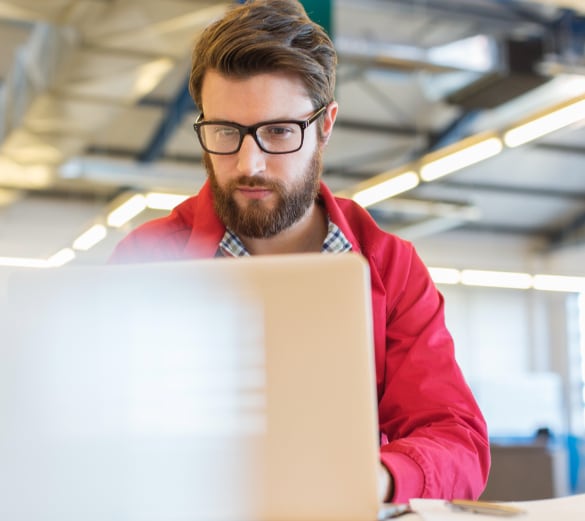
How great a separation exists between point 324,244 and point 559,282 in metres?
9.41

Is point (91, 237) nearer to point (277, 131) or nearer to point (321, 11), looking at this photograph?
point (321, 11)

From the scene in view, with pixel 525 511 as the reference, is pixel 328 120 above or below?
above

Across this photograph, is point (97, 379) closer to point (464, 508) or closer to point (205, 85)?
point (464, 508)

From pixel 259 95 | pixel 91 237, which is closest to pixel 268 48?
pixel 259 95

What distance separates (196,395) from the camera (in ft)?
2.99

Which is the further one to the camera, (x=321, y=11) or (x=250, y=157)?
(x=321, y=11)

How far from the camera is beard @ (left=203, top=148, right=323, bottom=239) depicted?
59.7 inches

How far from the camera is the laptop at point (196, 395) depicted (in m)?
0.89

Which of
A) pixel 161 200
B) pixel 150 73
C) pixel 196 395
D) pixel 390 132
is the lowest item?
pixel 196 395

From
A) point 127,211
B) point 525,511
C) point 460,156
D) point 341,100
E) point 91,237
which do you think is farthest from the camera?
point 341,100

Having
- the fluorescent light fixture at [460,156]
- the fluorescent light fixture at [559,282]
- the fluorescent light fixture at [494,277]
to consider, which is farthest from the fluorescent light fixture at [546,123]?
the fluorescent light fixture at [559,282]

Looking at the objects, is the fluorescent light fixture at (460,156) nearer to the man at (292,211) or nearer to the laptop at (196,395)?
the man at (292,211)

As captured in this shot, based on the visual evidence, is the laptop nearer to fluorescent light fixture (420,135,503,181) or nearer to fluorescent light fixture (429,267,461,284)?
fluorescent light fixture (420,135,503,181)

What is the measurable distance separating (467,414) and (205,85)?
76 cm
